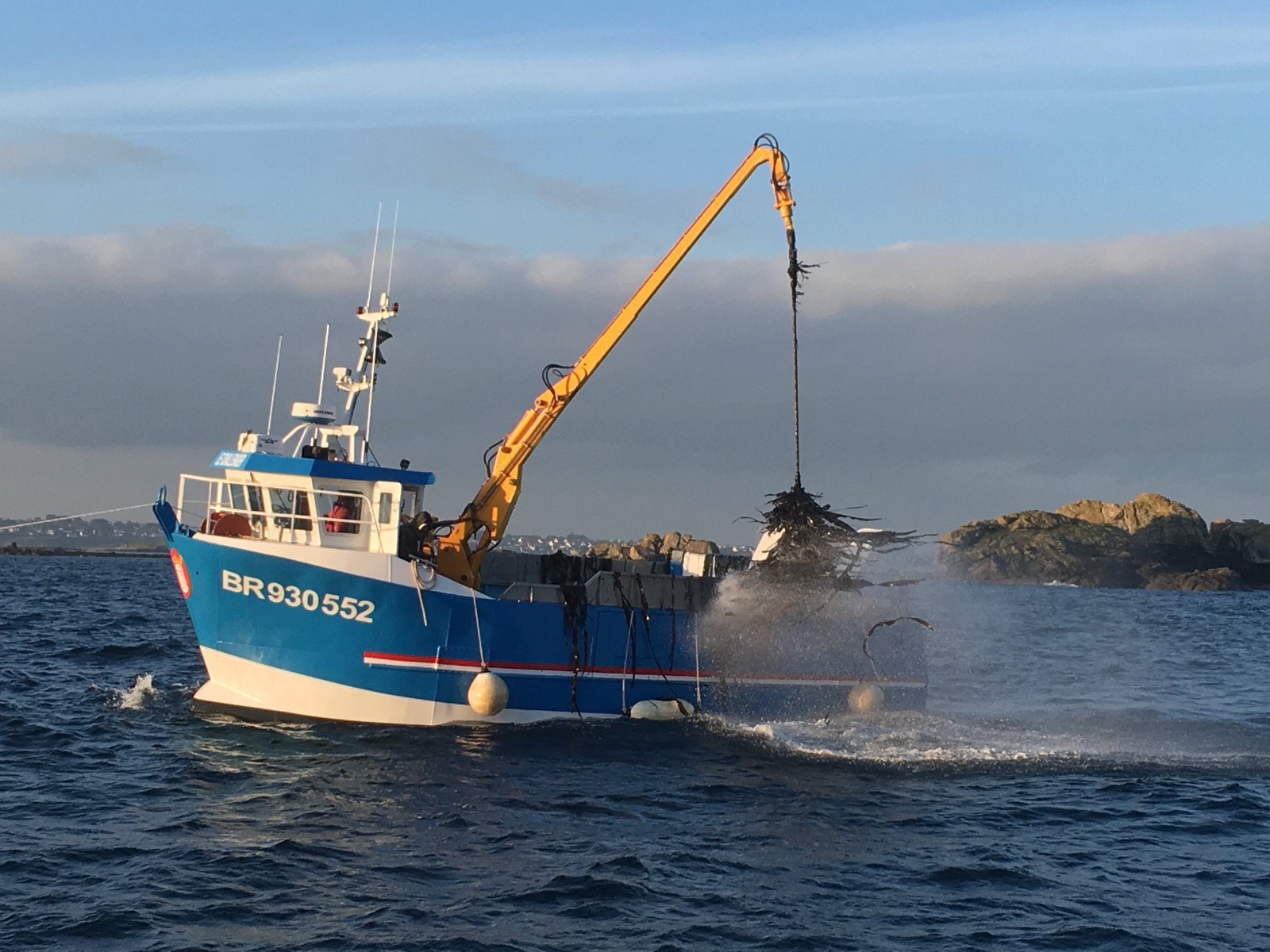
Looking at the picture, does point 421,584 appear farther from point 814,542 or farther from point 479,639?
point 814,542

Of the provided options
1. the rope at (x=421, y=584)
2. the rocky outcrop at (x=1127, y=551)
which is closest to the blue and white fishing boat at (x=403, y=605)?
the rope at (x=421, y=584)

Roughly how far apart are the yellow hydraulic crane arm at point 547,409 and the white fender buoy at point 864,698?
787 cm

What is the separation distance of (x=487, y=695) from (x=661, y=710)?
358 centimetres

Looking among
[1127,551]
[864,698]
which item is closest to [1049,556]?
[1127,551]

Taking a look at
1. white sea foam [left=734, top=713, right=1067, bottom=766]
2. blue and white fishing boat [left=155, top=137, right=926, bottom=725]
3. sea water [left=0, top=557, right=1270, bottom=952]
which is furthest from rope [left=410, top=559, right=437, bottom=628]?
white sea foam [left=734, top=713, right=1067, bottom=766]

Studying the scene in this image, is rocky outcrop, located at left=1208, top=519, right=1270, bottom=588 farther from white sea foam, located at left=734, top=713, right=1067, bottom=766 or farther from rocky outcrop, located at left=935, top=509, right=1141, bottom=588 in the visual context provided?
white sea foam, located at left=734, top=713, right=1067, bottom=766

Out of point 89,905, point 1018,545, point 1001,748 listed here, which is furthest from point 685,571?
point 1018,545

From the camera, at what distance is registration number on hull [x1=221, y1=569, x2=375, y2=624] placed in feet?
63.0

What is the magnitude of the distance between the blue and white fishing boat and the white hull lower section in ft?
0.09

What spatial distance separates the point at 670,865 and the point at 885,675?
40.2 ft

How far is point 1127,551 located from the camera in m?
143

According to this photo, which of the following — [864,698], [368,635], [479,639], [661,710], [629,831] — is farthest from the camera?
[864,698]

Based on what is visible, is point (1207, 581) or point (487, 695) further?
point (1207, 581)

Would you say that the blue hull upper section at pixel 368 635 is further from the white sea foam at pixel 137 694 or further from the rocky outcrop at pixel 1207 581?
the rocky outcrop at pixel 1207 581
